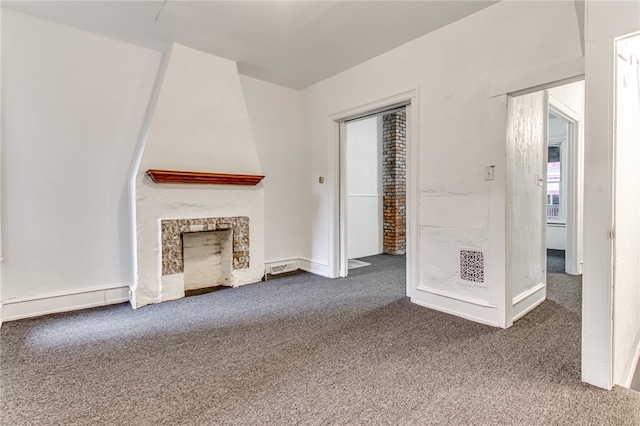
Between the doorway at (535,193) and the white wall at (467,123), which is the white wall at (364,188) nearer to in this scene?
the white wall at (467,123)

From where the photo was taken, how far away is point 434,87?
2.97m

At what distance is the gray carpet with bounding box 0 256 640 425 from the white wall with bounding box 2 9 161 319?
0.39 m

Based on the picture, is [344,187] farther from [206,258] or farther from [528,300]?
[528,300]

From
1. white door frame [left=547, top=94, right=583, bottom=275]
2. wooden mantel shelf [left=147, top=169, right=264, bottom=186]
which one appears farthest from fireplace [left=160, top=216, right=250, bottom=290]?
white door frame [left=547, top=94, right=583, bottom=275]

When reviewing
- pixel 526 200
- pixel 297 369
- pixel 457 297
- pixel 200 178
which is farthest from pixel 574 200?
pixel 200 178

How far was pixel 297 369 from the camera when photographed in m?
1.89

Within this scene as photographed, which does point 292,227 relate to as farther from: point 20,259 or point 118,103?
point 20,259

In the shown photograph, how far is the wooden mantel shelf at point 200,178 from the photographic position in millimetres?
3121

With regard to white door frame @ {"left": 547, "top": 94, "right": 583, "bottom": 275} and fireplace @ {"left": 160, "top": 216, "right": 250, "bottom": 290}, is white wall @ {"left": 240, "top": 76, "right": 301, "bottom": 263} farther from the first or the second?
white door frame @ {"left": 547, "top": 94, "right": 583, "bottom": 275}

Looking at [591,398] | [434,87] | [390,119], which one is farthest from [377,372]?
[390,119]

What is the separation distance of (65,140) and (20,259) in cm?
116

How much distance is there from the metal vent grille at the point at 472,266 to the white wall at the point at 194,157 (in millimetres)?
2369

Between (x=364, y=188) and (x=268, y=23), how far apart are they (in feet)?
11.8

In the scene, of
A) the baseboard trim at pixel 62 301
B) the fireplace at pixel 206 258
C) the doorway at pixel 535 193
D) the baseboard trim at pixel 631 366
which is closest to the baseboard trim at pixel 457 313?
the doorway at pixel 535 193
